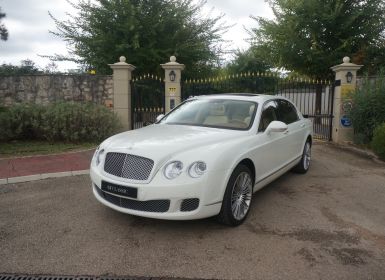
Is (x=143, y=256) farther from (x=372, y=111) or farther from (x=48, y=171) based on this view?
(x=372, y=111)

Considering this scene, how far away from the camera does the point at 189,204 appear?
3619 millimetres

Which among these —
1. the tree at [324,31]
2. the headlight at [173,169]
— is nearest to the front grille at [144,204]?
the headlight at [173,169]

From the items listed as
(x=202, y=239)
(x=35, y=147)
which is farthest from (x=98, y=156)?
(x=35, y=147)

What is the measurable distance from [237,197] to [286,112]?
2.56 metres

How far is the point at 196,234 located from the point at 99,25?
45.5 feet

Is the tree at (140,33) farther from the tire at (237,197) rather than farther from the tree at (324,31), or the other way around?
the tire at (237,197)

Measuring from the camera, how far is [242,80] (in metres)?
15.7

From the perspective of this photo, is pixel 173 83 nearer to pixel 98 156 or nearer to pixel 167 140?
pixel 98 156

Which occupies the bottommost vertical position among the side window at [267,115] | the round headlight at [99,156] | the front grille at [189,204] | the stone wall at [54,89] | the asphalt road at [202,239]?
the asphalt road at [202,239]

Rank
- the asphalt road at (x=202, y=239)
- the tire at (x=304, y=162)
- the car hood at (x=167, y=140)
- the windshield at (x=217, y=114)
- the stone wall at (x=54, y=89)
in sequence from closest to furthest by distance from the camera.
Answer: the asphalt road at (x=202, y=239) < the car hood at (x=167, y=140) < the windshield at (x=217, y=114) < the tire at (x=304, y=162) < the stone wall at (x=54, y=89)

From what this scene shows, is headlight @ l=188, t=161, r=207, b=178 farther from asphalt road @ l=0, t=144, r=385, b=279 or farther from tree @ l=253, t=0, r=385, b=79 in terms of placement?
tree @ l=253, t=0, r=385, b=79

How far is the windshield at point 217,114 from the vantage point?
486cm

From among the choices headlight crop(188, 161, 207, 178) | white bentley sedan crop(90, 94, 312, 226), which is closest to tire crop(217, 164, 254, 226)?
white bentley sedan crop(90, 94, 312, 226)

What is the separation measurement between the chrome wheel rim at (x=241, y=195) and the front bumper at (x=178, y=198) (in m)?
0.32
